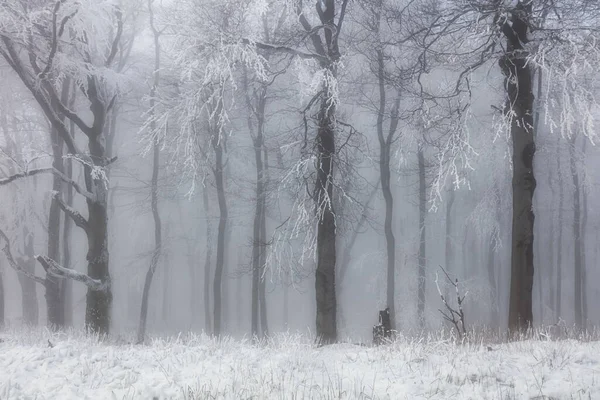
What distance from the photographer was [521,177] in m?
8.43

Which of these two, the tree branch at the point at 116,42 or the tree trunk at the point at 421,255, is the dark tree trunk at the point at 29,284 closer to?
the tree branch at the point at 116,42

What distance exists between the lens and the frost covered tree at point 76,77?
9.31 m

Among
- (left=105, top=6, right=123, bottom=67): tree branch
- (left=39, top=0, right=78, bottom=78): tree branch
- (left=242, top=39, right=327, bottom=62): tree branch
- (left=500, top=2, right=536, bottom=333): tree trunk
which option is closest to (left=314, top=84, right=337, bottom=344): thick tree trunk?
(left=242, top=39, right=327, bottom=62): tree branch

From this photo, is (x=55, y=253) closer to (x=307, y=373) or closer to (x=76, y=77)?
(x=76, y=77)

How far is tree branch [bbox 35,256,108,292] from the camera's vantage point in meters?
10.1

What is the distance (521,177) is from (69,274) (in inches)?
377

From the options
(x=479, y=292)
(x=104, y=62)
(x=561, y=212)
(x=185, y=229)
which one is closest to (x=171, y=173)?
(x=104, y=62)

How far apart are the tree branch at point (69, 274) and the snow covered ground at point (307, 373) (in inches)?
149

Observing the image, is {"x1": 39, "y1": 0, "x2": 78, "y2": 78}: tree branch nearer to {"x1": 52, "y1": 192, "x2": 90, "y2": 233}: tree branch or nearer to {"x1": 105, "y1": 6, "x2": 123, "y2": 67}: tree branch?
{"x1": 105, "y1": 6, "x2": 123, "y2": 67}: tree branch

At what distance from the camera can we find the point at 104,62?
1284 centimetres

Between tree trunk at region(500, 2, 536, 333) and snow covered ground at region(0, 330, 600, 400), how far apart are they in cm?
217

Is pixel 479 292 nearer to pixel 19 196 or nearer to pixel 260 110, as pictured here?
pixel 260 110

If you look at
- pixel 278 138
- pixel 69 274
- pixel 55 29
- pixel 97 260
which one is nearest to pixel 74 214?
pixel 97 260

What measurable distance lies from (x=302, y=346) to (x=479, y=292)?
1513cm
